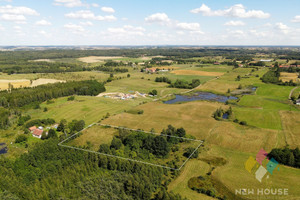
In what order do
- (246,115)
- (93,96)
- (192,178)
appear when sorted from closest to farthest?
(192,178), (246,115), (93,96)

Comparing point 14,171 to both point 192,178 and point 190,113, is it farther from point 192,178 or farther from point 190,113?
point 190,113

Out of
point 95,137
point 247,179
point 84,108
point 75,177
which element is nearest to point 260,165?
point 247,179

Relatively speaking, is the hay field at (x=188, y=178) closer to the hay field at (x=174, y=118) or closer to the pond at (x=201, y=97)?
the hay field at (x=174, y=118)

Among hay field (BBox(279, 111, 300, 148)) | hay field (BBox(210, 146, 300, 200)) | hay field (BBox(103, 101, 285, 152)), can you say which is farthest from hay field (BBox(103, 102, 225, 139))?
hay field (BBox(279, 111, 300, 148))

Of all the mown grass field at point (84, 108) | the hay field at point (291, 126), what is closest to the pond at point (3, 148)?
the mown grass field at point (84, 108)

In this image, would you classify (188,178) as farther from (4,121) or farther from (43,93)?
(43,93)

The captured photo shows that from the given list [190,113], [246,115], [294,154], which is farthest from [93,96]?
[294,154]
